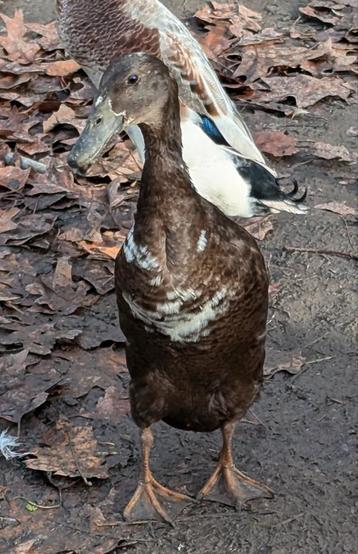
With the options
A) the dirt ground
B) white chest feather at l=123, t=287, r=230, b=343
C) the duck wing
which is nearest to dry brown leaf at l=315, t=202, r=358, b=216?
the dirt ground

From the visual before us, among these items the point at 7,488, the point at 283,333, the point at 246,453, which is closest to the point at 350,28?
the point at 283,333

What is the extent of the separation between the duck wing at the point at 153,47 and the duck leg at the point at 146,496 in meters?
1.63

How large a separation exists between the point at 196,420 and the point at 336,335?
1129mm

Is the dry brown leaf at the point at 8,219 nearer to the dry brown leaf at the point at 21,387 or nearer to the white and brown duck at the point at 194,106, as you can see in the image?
the white and brown duck at the point at 194,106

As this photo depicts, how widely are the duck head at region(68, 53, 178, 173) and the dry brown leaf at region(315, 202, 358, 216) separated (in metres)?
2.47

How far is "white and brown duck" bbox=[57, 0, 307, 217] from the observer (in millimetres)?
4836

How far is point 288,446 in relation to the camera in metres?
4.15

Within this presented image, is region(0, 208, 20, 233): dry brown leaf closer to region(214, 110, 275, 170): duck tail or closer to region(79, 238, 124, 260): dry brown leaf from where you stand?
region(79, 238, 124, 260): dry brown leaf

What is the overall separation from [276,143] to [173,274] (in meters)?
2.88

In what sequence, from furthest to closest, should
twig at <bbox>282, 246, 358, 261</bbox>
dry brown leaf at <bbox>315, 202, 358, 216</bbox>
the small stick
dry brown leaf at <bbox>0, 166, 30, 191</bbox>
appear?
1. the small stick
2. dry brown leaf at <bbox>0, 166, 30, 191</bbox>
3. dry brown leaf at <bbox>315, 202, 358, 216</bbox>
4. twig at <bbox>282, 246, 358, 261</bbox>

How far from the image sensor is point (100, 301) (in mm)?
4996

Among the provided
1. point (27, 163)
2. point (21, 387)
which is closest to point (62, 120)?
point (27, 163)

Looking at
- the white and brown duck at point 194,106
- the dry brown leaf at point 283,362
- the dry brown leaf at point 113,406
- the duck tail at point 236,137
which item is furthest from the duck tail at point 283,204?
the dry brown leaf at point 113,406

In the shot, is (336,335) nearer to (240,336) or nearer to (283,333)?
(283,333)
